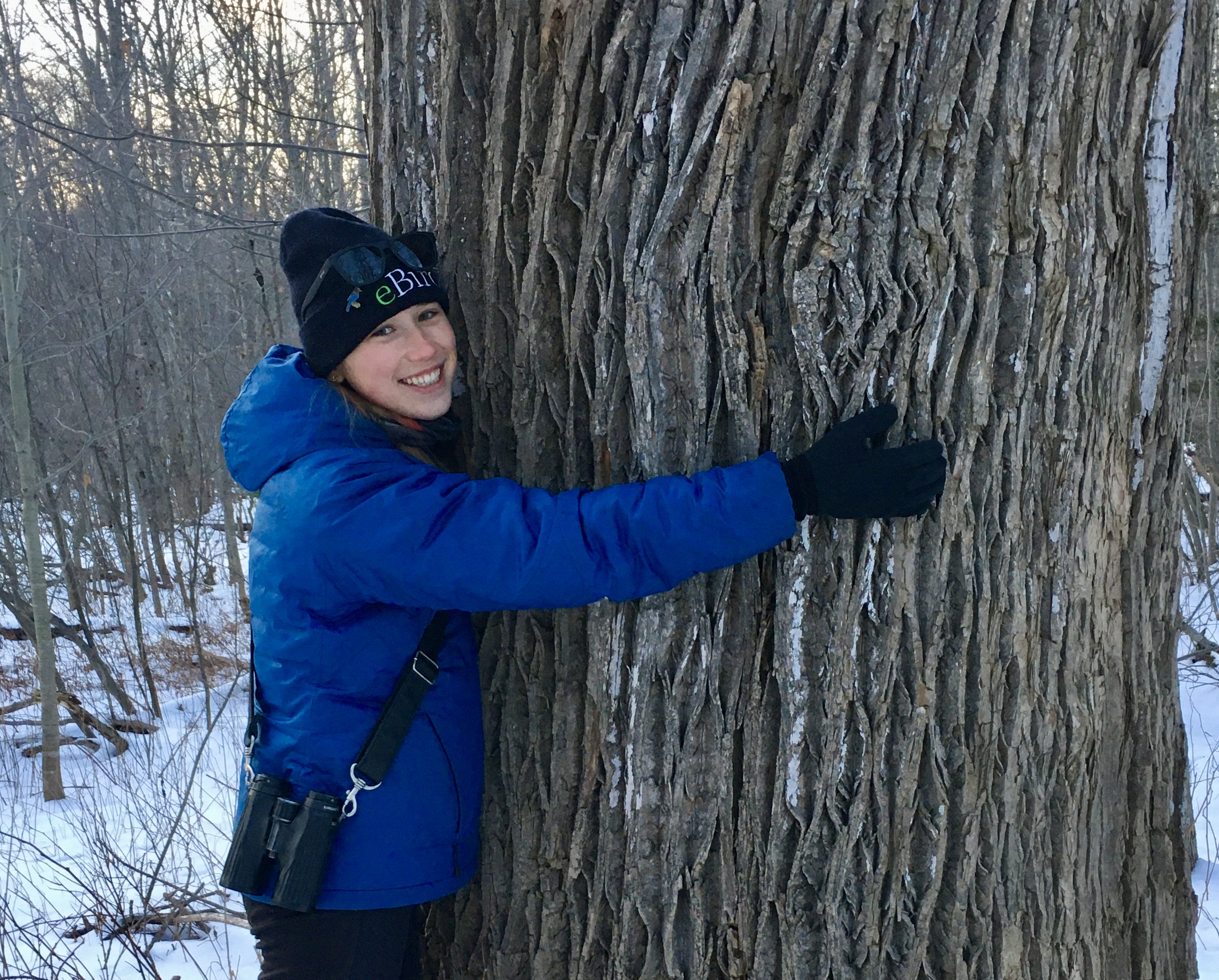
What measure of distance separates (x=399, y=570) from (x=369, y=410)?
44 centimetres

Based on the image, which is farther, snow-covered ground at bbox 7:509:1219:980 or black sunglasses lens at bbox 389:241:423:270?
snow-covered ground at bbox 7:509:1219:980

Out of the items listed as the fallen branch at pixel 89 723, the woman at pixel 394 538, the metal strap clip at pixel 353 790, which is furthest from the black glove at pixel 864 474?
the fallen branch at pixel 89 723

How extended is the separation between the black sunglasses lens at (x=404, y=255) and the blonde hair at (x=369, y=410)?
0.93ft

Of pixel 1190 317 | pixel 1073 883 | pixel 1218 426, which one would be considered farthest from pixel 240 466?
pixel 1218 426

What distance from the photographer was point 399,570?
164 cm

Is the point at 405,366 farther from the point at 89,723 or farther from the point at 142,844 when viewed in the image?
the point at 89,723

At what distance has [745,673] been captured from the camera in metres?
1.72

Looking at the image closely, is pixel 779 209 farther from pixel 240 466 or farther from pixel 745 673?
pixel 240 466

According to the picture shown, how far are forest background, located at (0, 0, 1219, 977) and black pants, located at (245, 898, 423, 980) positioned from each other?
3.02m

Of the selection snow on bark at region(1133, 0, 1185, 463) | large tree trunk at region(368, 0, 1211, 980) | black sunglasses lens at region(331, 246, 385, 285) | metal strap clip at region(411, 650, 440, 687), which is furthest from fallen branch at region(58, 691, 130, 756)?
snow on bark at region(1133, 0, 1185, 463)

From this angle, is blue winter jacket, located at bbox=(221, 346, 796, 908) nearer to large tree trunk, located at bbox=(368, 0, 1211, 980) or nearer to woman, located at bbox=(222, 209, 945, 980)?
woman, located at bbox=(222, 209, 945, 980)

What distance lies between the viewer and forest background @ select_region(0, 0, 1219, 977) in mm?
6812

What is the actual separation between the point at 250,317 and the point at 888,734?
40.6 ft

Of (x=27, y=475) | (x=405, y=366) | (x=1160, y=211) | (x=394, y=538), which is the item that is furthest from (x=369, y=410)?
(x=27, y=475)
